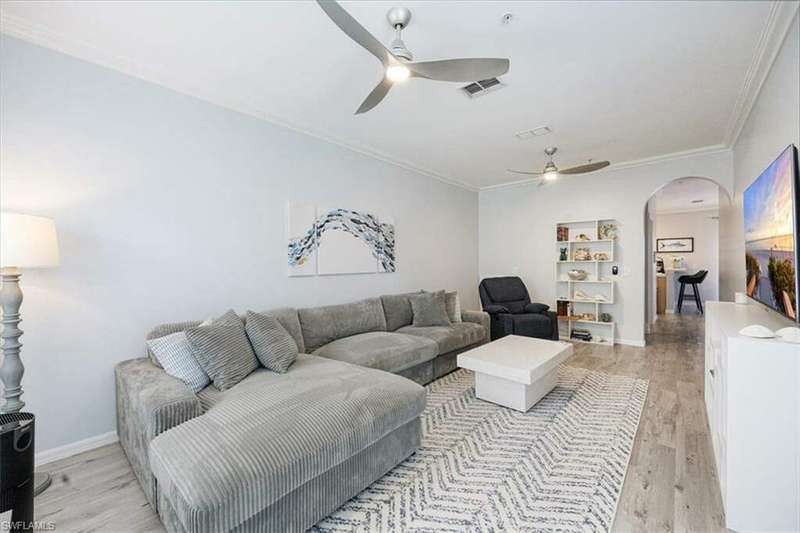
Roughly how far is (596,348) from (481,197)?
321cm

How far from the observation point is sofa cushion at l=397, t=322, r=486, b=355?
12.3 ft

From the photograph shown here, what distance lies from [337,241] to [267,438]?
2682 mm

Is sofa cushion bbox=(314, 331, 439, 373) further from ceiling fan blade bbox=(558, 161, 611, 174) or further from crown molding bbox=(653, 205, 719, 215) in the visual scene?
crown molding bbox=(653, 205, 719, 215)

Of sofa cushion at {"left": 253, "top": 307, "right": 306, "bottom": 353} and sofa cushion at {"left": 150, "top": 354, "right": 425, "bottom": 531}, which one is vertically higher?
sofa cushion at {"left": 253, "top": 307, "right": 306, "bottom": 353}

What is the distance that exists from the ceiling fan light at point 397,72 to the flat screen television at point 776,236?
81.3 inches

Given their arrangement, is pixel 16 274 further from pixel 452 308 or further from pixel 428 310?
pixel 452 308

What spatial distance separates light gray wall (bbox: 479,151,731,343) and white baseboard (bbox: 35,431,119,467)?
5600 millimetres

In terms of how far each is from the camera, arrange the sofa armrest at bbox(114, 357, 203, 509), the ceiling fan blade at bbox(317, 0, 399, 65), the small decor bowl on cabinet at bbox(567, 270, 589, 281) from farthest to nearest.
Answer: the small decor bowl on cabinet at bbox(567, 270, 589, 281) < the sofa armrest at bbox(114, 357, 203, 509) < the ceiling fan blade at bbox(317, 0, 399, 65)

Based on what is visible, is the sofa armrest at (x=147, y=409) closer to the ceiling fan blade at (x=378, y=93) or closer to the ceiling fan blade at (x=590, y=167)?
the ceiling fan blade at (x=378, y=93)

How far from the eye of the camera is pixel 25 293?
7.15 ft

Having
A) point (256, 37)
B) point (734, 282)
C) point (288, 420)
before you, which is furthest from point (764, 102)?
point (288, 420)

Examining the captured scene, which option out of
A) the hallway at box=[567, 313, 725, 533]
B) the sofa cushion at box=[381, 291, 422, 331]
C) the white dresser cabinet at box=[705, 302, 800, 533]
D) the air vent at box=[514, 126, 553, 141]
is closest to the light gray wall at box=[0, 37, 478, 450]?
the sofa cushion at box=[381, 291, 422, 331]

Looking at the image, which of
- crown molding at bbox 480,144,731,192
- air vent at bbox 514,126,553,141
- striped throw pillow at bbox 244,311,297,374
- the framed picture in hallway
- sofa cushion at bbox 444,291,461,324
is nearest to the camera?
Result: striped throw pillow at bbox 244,311,297,374

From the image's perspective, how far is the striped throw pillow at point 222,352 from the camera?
2.21 meters
